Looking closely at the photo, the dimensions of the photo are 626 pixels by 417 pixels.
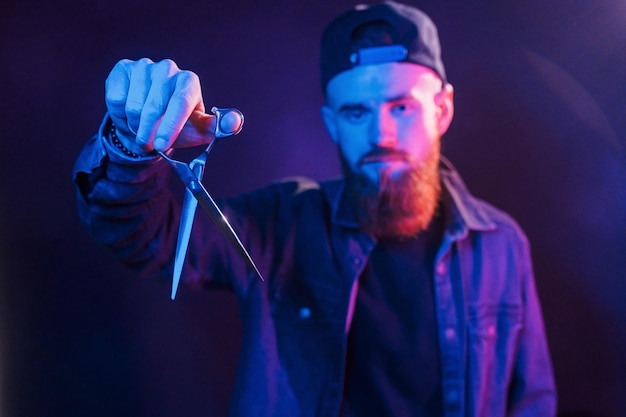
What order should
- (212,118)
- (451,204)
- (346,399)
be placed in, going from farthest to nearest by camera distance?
(451,204) < (346,399) < (212,118)

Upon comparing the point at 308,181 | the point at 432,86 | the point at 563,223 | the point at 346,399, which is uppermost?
the point at 432,86

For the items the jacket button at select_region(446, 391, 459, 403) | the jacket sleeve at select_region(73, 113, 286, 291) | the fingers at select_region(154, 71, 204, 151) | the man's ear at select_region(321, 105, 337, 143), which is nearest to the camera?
the fingers at select_region(154, 71, 204, 151)

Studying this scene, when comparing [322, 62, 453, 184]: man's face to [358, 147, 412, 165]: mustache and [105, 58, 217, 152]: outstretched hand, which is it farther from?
[105, 58, 217, 152]: outstretched hand

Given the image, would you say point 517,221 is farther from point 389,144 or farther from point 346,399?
point 346,399

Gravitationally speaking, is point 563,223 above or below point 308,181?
below

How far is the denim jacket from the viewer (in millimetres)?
802

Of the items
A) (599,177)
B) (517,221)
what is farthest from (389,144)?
(599,177)

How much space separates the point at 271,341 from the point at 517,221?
504mm

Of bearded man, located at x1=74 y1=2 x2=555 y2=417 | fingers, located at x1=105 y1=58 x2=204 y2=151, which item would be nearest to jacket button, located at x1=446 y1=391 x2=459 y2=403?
bearded man, located at x1=74 y1=2 x2=555 y2=417

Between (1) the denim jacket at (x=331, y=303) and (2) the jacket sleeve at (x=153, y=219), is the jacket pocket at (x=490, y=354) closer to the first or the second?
(1) the denim jacket at (x=331, y=303)

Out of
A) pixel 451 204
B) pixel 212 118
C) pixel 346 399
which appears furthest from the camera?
pixel 451 204

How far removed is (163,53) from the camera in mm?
878

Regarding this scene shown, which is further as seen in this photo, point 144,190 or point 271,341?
point 271,341

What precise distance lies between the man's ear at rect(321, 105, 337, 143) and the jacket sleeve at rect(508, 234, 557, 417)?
430 millimetres
